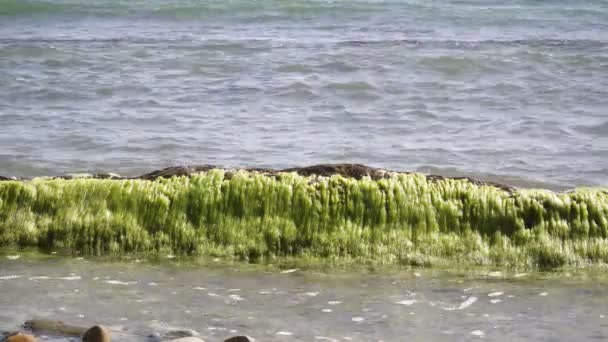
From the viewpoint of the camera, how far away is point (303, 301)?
4855 mm

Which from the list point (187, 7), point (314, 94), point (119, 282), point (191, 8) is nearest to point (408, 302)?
point (119, 282)

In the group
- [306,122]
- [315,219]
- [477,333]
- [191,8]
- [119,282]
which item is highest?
[191,8]

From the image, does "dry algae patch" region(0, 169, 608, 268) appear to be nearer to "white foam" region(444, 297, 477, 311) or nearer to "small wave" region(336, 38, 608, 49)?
"white foam" region(444, 297, 477, 311)

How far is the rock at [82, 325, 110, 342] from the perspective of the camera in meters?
4.01

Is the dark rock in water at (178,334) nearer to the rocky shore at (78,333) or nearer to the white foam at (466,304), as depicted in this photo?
the rocky shore at (78,333)

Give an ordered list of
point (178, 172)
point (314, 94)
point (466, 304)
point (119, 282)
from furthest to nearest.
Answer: point (314, 94) → point (178, 172) → point (119, 282) → point (466, 304)

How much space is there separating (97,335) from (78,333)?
27cm

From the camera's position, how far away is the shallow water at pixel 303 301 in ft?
14.5

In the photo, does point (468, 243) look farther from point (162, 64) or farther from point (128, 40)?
point (128, 40)

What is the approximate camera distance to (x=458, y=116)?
10.5 meters

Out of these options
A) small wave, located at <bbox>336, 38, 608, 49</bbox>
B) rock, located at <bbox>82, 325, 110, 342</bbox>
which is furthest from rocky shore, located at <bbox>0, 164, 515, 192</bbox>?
small wave, located at <bbox>336, 38, 608, 49</bbox>

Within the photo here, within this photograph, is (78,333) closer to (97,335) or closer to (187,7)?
(97,335)

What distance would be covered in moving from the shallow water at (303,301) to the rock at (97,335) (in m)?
0.21

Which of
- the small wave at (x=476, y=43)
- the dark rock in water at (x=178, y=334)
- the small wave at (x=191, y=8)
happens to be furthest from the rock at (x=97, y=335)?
the small wave at (x=191, y=8)
